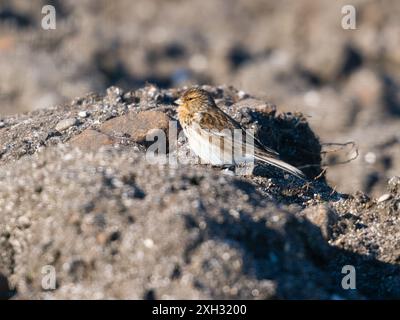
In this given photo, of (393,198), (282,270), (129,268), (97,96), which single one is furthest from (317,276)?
(97,96)

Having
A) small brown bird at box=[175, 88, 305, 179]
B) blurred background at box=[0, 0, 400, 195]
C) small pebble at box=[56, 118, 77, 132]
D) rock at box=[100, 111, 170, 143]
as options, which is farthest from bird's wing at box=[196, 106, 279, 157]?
blurred background at box=[0, 0, 400, 195]

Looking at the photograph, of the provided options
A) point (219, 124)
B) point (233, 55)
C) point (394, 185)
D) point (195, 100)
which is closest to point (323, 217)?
point (394, 185)

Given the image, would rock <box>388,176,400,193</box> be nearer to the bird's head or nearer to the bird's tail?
the bird's tail

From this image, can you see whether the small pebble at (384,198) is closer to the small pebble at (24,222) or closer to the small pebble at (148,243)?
the small pebble at (148,243)

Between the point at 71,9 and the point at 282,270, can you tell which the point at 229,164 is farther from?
the point at 71,9

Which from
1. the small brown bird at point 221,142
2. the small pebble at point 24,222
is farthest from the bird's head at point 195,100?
the small pebble at point 24,222

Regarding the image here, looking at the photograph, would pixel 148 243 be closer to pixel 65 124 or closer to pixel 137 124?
pixel 137 124
